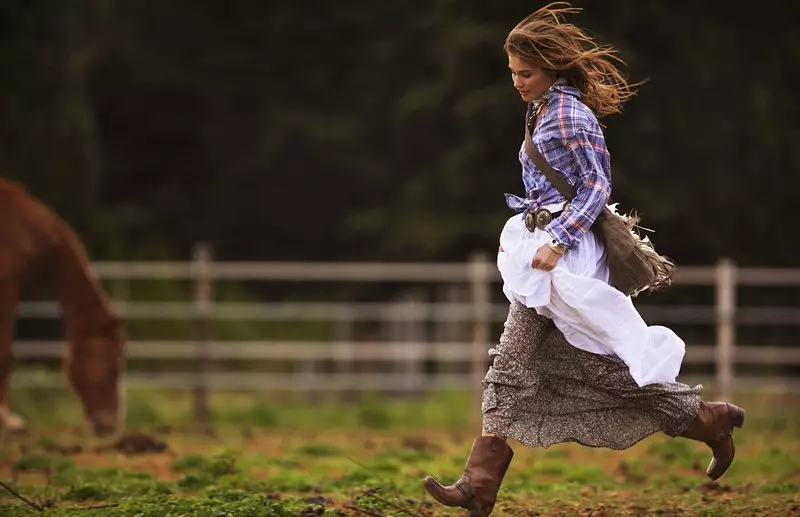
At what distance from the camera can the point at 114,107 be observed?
23422 millimetres

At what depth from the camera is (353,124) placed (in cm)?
2256

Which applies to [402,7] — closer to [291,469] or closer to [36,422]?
[36,422]

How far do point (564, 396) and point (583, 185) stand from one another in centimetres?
77

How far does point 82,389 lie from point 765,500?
6.14 metres

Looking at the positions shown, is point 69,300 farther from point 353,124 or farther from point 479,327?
point 353,124

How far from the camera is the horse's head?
34.1 ft

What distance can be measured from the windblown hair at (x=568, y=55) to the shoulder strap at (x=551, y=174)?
0.30m

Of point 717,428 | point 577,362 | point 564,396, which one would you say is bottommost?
point 717,428

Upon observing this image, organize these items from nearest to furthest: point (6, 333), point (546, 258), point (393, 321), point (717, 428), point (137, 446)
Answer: point (546, 258)
point (717, 428)
point (137, 446)
point (6, 333)
point (393, 321)

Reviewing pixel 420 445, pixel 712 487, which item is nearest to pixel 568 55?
pixel 712 487

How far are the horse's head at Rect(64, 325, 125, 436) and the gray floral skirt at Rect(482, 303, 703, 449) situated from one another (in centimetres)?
606

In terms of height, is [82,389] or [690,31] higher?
[690,31]

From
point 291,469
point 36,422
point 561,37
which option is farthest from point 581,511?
point 36,422

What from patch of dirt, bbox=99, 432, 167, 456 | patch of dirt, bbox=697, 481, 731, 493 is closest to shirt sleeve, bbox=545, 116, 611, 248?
patch of dirt, bbox=697, 481, 731, 493
